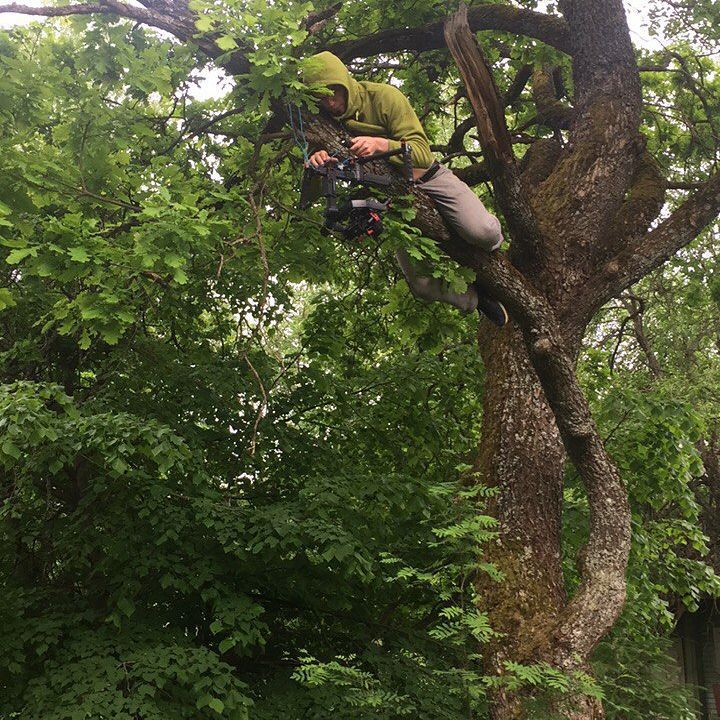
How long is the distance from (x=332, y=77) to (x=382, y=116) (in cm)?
42

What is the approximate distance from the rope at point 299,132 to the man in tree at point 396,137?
9 centimetres

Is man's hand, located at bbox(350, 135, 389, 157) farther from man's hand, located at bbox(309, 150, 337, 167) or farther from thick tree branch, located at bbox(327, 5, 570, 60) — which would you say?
thick tree branch, located at bbox(327, 5, 570, 60)

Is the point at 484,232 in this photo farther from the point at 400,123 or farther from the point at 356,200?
the point at 356,200

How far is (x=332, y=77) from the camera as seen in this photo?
15.6 ft

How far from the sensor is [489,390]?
229 inches

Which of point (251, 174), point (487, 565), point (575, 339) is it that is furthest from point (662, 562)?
point (251, 174)

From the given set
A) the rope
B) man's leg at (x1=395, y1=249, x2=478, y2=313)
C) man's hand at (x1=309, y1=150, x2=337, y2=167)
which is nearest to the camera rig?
man's hand at (x1=309, y1=150, x2=337, y2=167)

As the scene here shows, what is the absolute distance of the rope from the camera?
4.74m

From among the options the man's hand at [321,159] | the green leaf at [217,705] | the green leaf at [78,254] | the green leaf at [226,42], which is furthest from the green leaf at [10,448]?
the green leaf at [226,42]

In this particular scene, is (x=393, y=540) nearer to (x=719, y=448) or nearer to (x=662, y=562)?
(x=662, y=562)

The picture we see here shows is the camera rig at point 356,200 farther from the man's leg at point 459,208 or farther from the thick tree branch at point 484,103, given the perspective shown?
the thick tree branch at point 484,103

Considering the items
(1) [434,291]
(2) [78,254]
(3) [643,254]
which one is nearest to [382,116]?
(1) [434,291]

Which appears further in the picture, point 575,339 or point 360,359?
point 360,359

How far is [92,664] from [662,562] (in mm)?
5892
